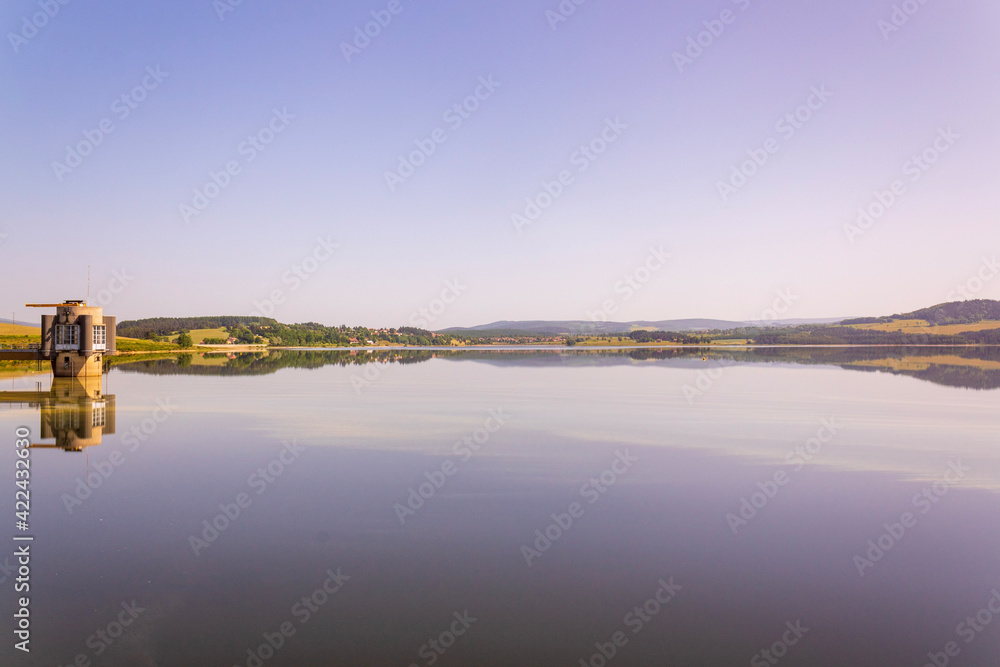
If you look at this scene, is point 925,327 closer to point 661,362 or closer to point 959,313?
point 959,313

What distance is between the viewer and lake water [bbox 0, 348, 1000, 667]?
20.5ft

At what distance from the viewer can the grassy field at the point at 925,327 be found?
13738 centimetres

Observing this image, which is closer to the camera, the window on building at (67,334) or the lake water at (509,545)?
the lake water at (509,545)

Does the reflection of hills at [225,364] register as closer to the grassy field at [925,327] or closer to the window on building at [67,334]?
the window on building at [67,334]

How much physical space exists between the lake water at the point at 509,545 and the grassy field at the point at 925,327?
14817 centimetres

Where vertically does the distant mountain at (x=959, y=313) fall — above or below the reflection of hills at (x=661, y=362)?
above

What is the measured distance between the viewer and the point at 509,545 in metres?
8.69

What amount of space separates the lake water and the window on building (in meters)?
23.0

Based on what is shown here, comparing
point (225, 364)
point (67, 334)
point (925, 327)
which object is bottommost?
point (225, 364)

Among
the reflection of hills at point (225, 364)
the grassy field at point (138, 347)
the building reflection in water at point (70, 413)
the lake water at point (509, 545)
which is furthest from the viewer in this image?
the grassy field at point (138, 347)

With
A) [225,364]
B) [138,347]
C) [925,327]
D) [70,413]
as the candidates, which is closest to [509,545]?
[70,413]

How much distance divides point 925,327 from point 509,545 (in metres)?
175

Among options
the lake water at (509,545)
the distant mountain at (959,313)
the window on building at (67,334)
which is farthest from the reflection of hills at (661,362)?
the distant mountain at (959,313)

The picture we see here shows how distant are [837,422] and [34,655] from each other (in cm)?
2100
